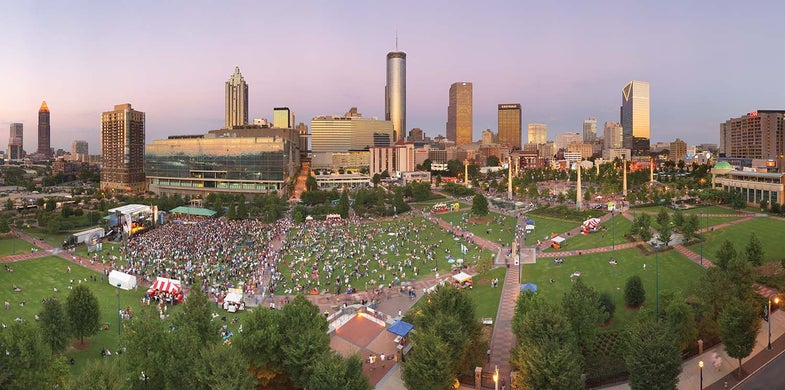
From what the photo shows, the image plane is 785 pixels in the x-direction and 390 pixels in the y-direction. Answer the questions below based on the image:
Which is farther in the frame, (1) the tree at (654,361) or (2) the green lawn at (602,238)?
(2) the green lawn at (602,238)

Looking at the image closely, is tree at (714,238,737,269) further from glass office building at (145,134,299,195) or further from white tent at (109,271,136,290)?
glass office building at (145,134,299,195)

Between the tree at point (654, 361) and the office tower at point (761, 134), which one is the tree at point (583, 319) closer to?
the tree at point (654, 361)

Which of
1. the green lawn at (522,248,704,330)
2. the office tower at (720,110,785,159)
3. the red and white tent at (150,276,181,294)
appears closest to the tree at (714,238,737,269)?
the green lawn at (522,248,704,330)

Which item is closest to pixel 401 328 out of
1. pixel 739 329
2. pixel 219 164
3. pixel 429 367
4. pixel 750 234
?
pixel 429 367

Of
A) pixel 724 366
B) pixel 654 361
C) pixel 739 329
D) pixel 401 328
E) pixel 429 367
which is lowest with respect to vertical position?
pixel 724 366

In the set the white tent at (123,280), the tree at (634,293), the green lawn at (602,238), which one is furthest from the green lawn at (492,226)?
the white tent at (123,280)

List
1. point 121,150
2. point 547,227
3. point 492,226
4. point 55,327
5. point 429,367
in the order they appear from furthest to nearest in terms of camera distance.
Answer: point 121,150, point 492,226, point 547,227, point 55,327, point 429,367

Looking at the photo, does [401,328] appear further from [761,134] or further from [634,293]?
[761,134]
